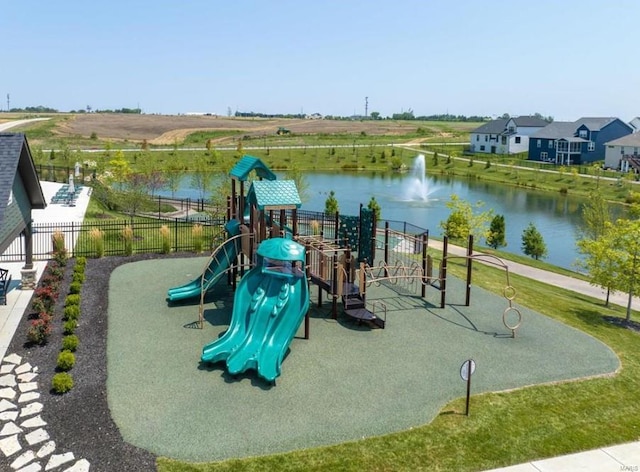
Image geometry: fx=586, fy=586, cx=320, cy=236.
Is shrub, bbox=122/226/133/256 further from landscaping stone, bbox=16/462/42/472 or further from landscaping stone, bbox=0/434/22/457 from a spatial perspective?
landscaping stone, bbox=16/462/42/472

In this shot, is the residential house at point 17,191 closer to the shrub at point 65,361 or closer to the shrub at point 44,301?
the shrub at point 44,301

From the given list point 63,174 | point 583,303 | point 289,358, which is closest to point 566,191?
point 583,303

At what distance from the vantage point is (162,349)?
46.6ft

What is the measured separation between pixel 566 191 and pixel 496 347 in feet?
165

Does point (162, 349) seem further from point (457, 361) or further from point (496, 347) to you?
point (496, 347)

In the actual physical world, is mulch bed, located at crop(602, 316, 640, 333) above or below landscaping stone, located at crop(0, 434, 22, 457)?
below

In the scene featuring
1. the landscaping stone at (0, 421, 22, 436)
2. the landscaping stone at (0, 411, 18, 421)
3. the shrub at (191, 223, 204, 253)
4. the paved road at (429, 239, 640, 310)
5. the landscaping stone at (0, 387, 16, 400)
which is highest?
the shrub at (191, 223, 204, 253)

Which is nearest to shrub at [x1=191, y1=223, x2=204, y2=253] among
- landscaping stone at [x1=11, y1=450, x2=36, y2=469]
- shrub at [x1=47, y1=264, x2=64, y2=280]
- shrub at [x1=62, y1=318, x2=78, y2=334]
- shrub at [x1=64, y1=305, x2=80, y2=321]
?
shrub at [x1=47, y1=264, x2=64, y2=280]

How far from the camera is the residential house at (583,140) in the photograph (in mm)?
78188

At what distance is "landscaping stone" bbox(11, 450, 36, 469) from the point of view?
30.9 ft

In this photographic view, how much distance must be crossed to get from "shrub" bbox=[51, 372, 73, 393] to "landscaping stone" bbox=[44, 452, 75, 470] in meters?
2.31

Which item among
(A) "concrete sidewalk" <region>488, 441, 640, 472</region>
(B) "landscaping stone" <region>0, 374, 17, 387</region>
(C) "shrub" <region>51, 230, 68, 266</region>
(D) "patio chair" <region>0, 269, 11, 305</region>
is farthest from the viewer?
(C) "shrub" <region>51, 230, 68, 266</region>

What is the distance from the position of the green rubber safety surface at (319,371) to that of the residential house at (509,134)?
7552 cm

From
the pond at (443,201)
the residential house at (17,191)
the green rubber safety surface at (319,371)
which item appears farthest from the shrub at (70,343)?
the pond at (443,201)
